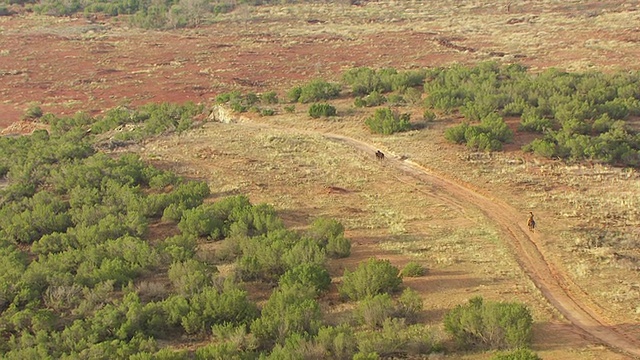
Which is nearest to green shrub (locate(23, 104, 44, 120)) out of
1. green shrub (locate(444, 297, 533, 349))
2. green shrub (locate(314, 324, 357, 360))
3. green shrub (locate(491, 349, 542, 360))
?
green shrub (locate(314, 324, 357, 360))

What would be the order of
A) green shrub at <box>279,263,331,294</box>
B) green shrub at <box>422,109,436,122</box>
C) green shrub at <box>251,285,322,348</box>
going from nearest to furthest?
green shrub at <box>251,285,322,348</box>, green shrub at <box>279,263,331,294</box>, green shrub at <box>422,109,436,122</box>

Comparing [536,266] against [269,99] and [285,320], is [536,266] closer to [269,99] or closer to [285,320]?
[285,320]

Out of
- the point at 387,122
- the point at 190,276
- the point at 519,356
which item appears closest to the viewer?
the point at 519,356

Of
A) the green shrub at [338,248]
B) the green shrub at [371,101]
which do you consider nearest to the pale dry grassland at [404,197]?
the green shrub at [338,248]

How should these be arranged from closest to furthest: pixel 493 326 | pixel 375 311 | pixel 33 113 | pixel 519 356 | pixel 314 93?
pixel 519 356 < pixel 493 326 < pixel 375 311 < pixel 314 93 < pixel 33 113

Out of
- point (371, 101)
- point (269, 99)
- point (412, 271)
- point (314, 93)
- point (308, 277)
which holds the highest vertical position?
point (314, 93)

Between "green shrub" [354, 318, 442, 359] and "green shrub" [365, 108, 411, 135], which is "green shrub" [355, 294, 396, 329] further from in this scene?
"green shrub" [365, 108, 411, 135]

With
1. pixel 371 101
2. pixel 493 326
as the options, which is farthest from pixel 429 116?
pixel 493 326
